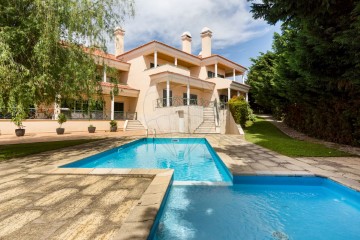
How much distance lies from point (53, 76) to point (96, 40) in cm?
232

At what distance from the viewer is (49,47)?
671 cm

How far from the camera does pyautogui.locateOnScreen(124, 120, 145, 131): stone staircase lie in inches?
798

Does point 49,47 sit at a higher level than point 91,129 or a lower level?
higher

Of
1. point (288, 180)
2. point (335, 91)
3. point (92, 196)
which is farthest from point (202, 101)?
point (92, 196)

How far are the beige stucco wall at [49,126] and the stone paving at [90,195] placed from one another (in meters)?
12.1

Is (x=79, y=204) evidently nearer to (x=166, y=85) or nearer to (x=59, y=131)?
(x=59, y=131)

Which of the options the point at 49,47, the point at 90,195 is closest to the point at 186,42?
the point at 49,47

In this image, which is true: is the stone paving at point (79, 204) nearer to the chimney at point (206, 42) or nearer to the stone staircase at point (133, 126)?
the stone staircase at point (133, 126)

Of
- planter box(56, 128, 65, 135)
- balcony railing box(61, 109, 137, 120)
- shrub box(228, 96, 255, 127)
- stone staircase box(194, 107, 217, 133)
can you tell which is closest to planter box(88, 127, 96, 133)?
balcony railing box(61, 109, 137, 120)

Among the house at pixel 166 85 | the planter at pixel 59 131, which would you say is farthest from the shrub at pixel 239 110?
the planter at pixel 59 131

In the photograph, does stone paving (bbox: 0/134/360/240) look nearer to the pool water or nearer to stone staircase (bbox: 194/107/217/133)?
the pool water

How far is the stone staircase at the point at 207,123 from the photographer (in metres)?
17.8

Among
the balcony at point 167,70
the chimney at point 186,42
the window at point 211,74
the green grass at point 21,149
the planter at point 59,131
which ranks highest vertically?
the chimney at point 186,42

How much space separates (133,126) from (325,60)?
16.6 meters
